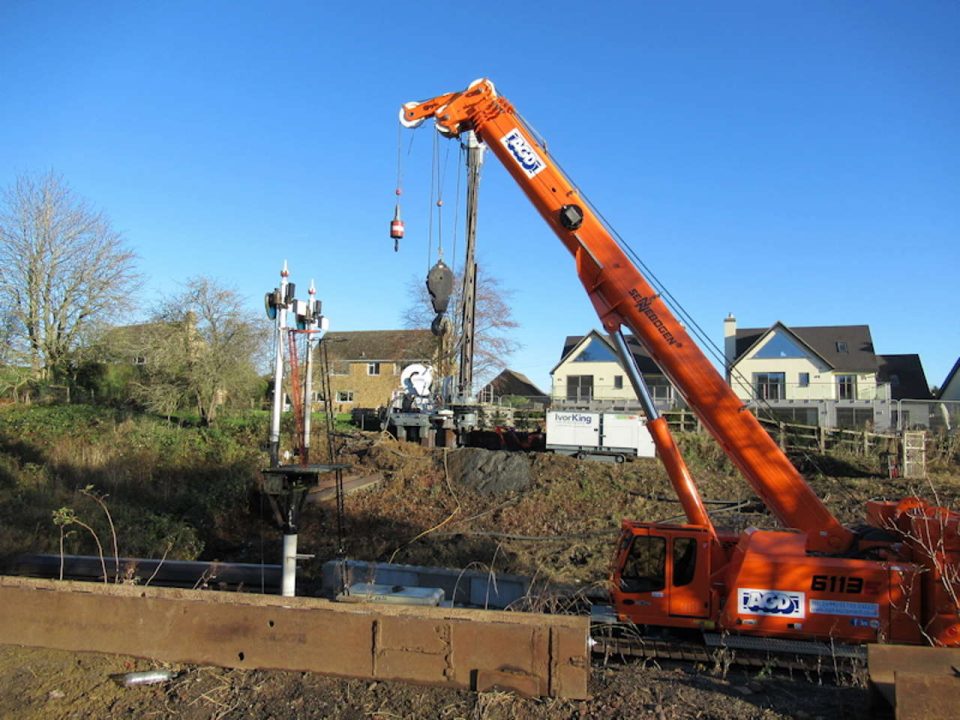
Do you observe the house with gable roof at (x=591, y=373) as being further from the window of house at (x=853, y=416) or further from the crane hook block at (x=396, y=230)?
the crane hook block at (x=396, y=230)

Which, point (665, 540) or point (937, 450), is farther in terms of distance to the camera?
point (937, 450)

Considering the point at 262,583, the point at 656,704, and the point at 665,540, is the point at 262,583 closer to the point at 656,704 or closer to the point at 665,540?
the point at 665,540

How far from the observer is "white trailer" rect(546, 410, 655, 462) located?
2261 centimetres

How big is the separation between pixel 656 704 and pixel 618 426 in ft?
60.3

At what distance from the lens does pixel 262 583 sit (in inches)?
357

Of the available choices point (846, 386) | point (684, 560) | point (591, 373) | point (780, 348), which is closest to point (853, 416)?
point (780, 348)

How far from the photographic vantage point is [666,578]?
8.16 meters

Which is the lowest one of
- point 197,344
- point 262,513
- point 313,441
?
point 262,513

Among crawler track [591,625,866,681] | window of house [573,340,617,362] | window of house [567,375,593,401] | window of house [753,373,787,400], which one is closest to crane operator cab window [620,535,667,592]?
crawler track [591,625,866,681]

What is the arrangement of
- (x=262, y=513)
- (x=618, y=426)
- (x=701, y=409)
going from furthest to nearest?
(x=618, y=426) < (x=262, y=513) < (x=701, y=409)

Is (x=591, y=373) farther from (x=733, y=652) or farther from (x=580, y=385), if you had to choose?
(x=733, y=652)

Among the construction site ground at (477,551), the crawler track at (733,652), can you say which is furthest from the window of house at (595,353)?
the crawler track at (733,652)

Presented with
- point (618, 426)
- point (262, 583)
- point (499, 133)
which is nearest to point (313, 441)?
point (618, 426)

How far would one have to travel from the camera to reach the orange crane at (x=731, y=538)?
729cm
